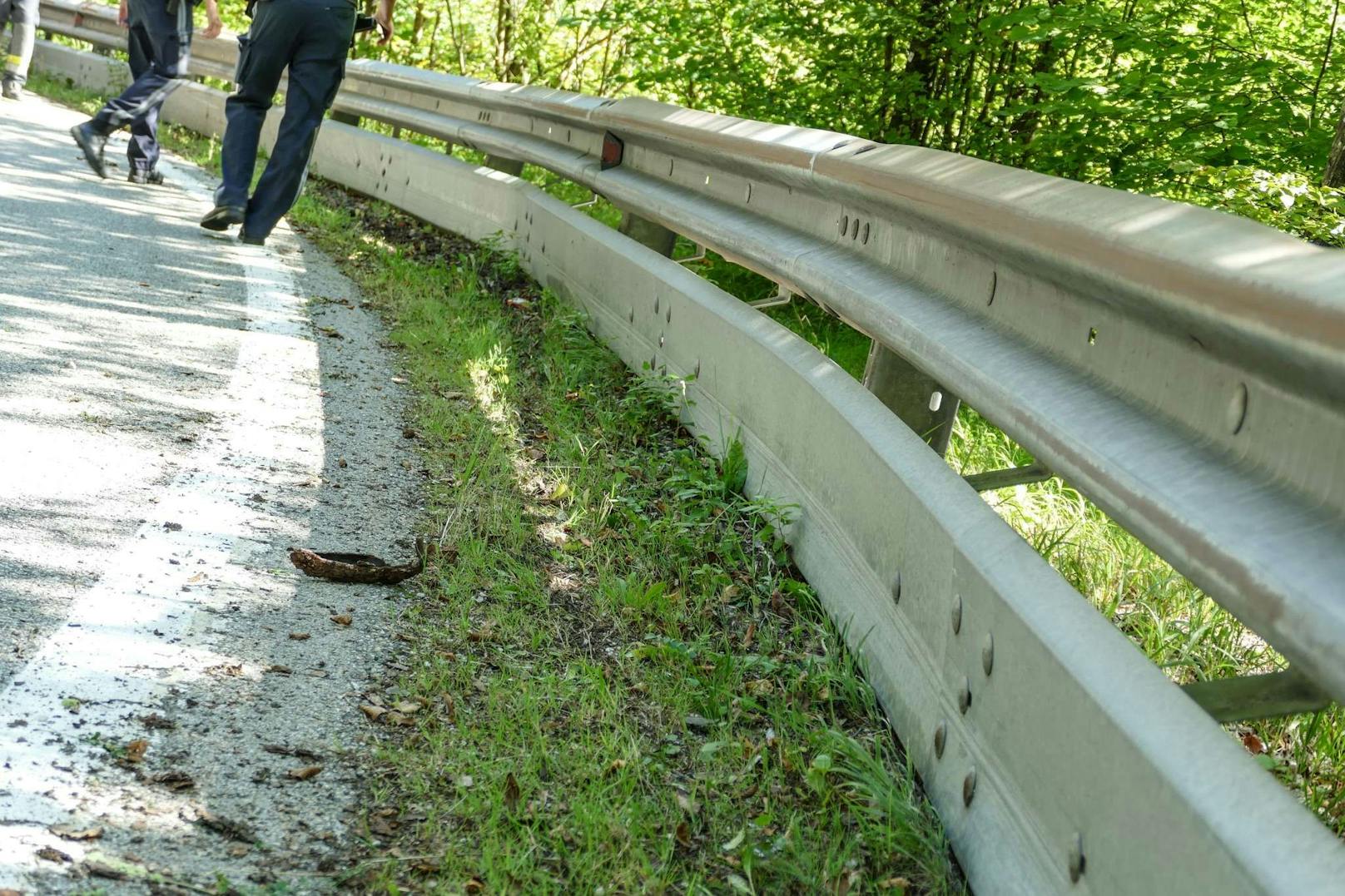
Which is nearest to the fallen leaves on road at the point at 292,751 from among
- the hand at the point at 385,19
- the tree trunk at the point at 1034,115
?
the hand at the point at 385,19

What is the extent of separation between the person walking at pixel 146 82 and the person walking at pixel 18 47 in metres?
4.52

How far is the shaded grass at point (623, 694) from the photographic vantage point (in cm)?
248

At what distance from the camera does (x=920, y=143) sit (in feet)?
31.6

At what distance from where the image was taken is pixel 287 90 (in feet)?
26.5

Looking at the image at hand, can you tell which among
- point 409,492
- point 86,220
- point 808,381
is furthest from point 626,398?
point 86,220

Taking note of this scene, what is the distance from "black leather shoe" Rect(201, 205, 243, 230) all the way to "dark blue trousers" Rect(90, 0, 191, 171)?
2.05 meters

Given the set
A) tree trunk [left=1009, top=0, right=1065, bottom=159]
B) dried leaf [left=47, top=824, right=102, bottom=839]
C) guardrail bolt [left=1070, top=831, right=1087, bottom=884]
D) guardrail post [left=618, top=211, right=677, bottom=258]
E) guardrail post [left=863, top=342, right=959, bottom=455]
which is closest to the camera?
guardrail bolt [left=1070, top=831, right=1087, bottom=884]

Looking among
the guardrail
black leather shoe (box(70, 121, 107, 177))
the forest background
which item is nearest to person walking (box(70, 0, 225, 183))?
black leather shoe (box(70, 121, 107, 177))

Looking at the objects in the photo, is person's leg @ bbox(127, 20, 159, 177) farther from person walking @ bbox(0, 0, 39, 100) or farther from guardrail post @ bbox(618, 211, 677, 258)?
person walking @ bbox(0, 0, 39, 100)

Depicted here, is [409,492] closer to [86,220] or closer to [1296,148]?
[86,220]

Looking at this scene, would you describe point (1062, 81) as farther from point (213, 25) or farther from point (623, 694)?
point (213, 25)

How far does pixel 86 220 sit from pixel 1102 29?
5291mm

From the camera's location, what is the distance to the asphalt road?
2346 millimetres

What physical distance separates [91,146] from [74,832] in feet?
27.3
